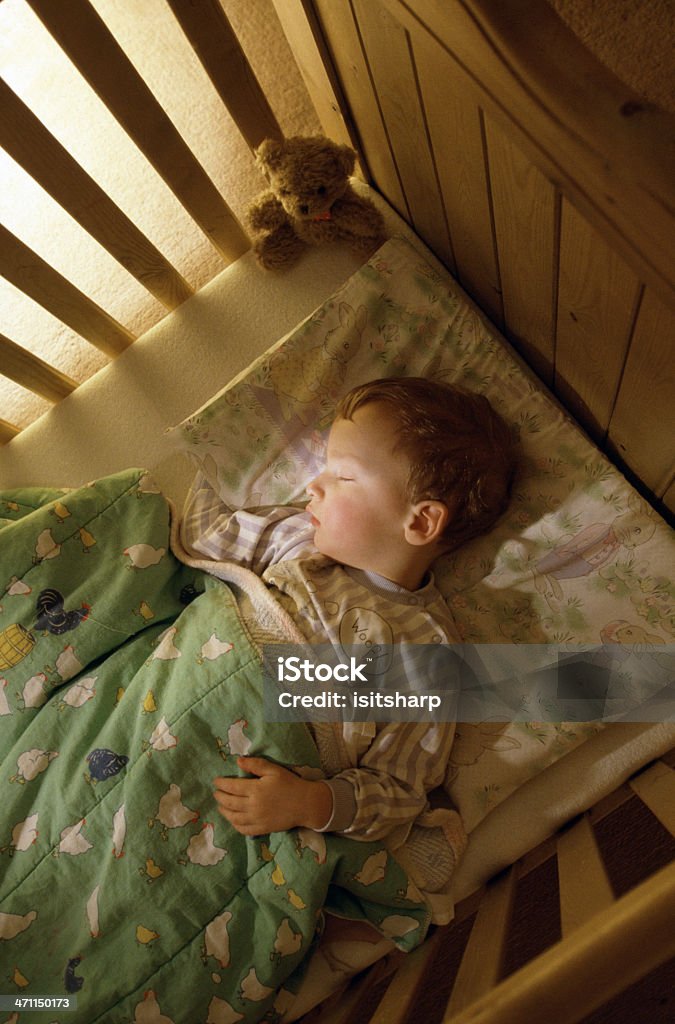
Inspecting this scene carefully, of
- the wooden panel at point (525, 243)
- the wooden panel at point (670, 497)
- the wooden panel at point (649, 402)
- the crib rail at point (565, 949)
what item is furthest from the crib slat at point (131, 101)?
the crib rail at point (565, 949)

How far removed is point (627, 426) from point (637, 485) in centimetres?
16

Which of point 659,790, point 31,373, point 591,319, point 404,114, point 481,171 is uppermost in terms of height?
point 31,373

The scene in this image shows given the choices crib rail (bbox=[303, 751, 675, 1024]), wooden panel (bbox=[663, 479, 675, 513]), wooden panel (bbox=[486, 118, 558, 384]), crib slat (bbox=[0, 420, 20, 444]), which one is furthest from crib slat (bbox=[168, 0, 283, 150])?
crib rail (bbox=[303, 751, 675, 1024])

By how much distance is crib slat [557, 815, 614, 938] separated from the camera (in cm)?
68

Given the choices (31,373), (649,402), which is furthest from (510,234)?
(31,373)

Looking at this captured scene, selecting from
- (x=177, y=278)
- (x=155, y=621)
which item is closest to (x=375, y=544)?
(x=155, y=621)

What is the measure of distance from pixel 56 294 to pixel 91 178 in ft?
0.70

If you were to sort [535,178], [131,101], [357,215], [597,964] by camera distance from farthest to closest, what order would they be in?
[357,215] < [131,101] < [535,178] < [597,964]

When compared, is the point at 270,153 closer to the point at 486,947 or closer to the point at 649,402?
the point at 649,402

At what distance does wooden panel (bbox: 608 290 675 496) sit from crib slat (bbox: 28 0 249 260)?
752 mm

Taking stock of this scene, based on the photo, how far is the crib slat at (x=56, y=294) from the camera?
1085 mm

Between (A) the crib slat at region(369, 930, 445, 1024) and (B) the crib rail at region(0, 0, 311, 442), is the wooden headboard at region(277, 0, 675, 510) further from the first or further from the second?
(A) the crib slat at region(369, 930, 445, 1024)

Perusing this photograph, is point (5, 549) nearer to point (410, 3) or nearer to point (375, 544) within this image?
point (375, 544)

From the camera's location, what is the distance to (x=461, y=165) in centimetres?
90
